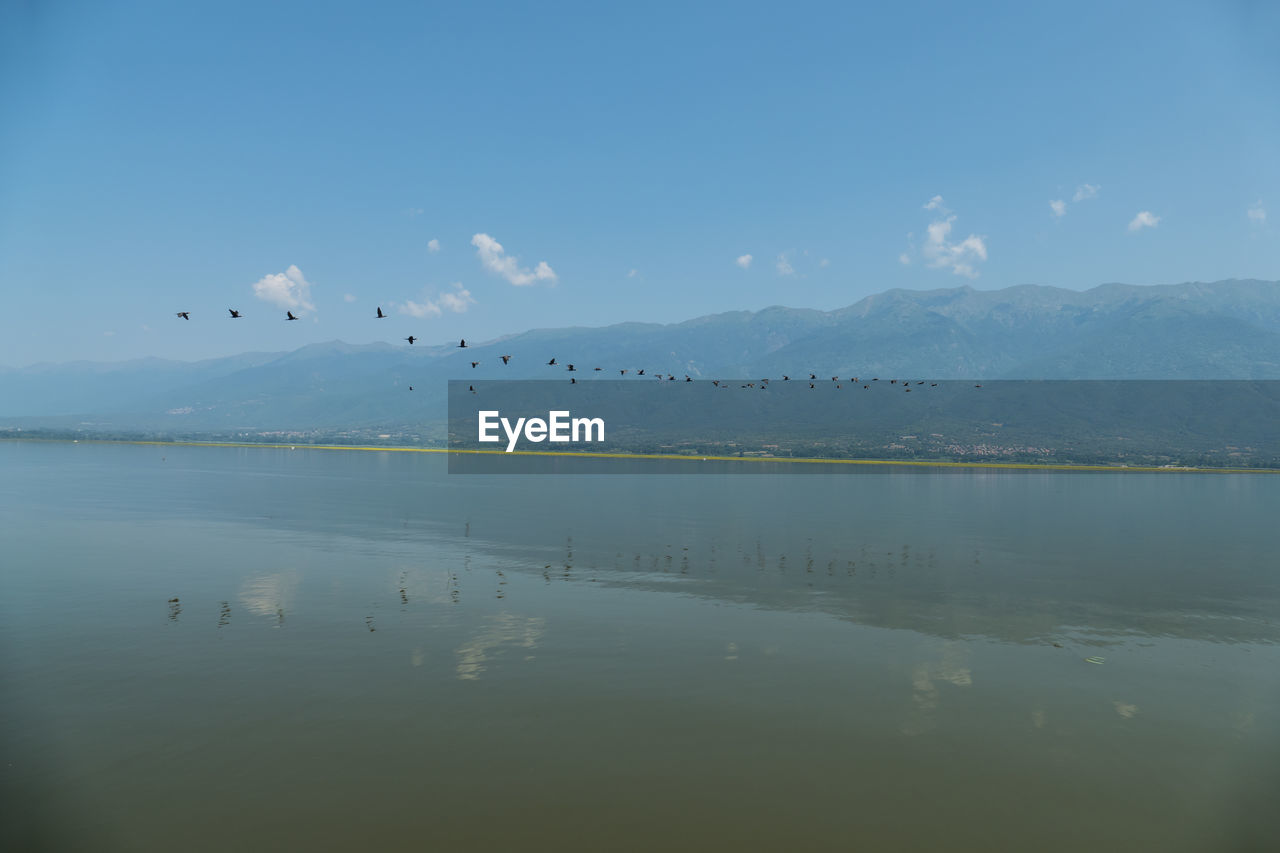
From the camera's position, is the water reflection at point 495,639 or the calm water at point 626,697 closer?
the calm water at point 626,697

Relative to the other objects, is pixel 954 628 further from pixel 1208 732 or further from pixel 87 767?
pixel 87 767

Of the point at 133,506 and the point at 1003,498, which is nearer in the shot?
the point at 133,506

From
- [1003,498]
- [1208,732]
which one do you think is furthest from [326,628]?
[1003,498]

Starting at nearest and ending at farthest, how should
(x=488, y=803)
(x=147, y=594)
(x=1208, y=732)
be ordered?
1. (x=488, y=803)
2. (x=1208, y=732)
3. (x=147, y=594)

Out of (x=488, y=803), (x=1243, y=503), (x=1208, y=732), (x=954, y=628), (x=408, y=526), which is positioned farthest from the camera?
(x=1243, y=503)

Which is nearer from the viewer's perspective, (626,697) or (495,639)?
(626,697)

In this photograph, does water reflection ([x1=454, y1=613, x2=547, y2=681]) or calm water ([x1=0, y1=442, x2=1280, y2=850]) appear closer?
calm water ([x1=0, y1=442, x2=1280, y2=850])

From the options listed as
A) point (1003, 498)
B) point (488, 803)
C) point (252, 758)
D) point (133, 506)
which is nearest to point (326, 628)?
point (252, 758)
